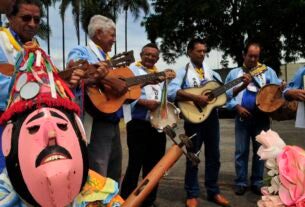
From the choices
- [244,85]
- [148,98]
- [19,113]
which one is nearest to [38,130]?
[19,113]

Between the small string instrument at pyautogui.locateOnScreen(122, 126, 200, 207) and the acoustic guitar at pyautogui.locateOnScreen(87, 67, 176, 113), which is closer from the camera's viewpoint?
the small string instrument at pyautogui.locateOnScreen(122, 126, 200, 207)

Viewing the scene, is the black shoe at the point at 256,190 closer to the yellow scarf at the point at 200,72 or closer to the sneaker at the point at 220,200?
the sneaker at the point at 220,200

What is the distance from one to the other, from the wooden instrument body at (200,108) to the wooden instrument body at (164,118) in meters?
0.15

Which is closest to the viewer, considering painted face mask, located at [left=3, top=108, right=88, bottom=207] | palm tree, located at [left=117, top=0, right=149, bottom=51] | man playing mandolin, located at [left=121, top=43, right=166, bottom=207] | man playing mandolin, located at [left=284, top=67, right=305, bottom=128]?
painted face mask, located at [left=3, top=108, right=88, bottom=207]

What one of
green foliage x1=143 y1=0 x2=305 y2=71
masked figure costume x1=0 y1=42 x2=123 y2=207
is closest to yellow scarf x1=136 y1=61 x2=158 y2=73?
masked figure costume x1=0 y1=42 x2=123 y2=207

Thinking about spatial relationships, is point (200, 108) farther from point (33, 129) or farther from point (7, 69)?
point (33, 129)

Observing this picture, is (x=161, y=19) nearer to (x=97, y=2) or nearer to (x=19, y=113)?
(x=97, y=2)

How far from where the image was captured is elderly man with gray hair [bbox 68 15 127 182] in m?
3.26

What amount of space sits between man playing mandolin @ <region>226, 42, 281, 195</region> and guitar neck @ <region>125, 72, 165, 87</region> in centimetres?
110

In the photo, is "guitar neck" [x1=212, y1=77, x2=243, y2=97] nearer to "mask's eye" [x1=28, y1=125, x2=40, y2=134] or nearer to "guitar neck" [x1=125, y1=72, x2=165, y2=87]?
"guitar neck" [x1=125, y1=72, x2=165, y2=87]

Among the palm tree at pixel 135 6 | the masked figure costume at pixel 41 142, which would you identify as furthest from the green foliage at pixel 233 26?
the masked figure costume at pixel 41 142

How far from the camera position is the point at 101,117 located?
334cm

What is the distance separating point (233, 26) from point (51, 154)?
2026cm

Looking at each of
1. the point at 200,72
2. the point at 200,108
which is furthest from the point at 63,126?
the point at 200,72
